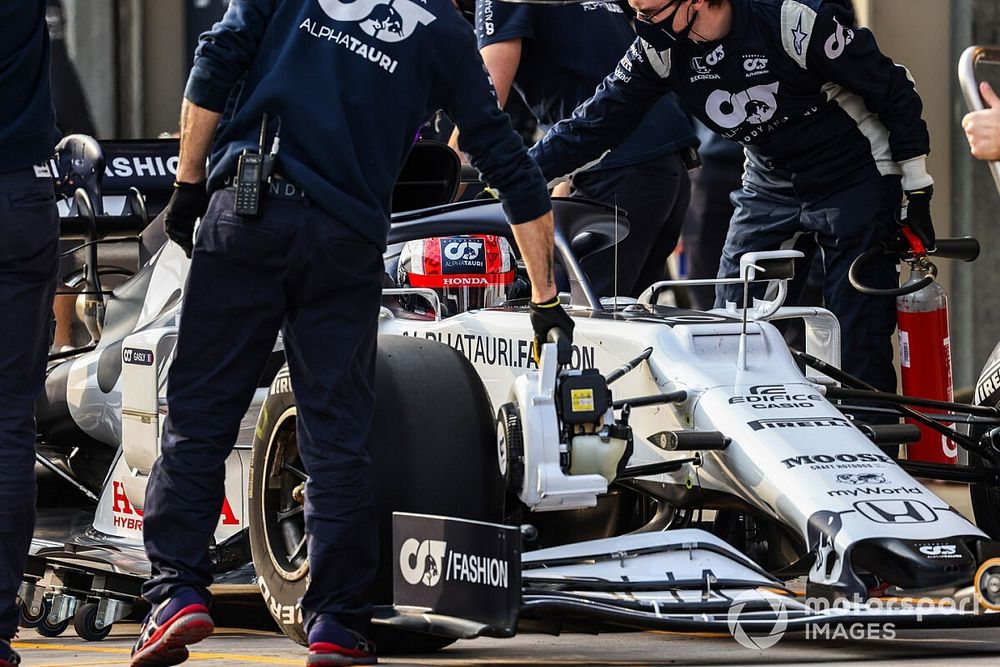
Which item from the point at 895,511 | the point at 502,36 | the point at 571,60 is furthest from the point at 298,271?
the point at 571,60

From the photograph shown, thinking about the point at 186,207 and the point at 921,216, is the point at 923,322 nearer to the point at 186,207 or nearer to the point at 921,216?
the point at 921,216

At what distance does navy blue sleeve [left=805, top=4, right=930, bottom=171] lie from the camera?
564cm

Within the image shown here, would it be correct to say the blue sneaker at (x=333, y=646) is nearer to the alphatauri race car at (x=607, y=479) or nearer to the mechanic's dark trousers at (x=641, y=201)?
the alphatauri race car at (x=607, y=479)

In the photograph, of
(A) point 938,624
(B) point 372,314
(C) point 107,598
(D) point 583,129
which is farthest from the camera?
(D) point 583,129

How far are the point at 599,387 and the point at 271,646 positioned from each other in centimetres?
128

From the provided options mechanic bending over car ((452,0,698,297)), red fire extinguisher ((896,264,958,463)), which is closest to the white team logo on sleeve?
red fire extinguisher ((896,264,958,463))

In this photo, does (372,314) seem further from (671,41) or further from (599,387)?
(671,41)

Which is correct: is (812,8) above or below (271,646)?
above

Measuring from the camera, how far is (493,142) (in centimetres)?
450

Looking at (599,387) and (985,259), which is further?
(985,259)

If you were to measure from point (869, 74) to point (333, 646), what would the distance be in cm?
254

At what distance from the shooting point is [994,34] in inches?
379

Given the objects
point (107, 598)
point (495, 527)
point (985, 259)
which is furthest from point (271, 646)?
point (985, 259)

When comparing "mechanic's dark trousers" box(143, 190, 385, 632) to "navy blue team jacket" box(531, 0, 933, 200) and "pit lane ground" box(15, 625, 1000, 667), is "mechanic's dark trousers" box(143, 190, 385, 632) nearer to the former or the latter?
"pit lane ground" box(15, 625, 1000, 667)
